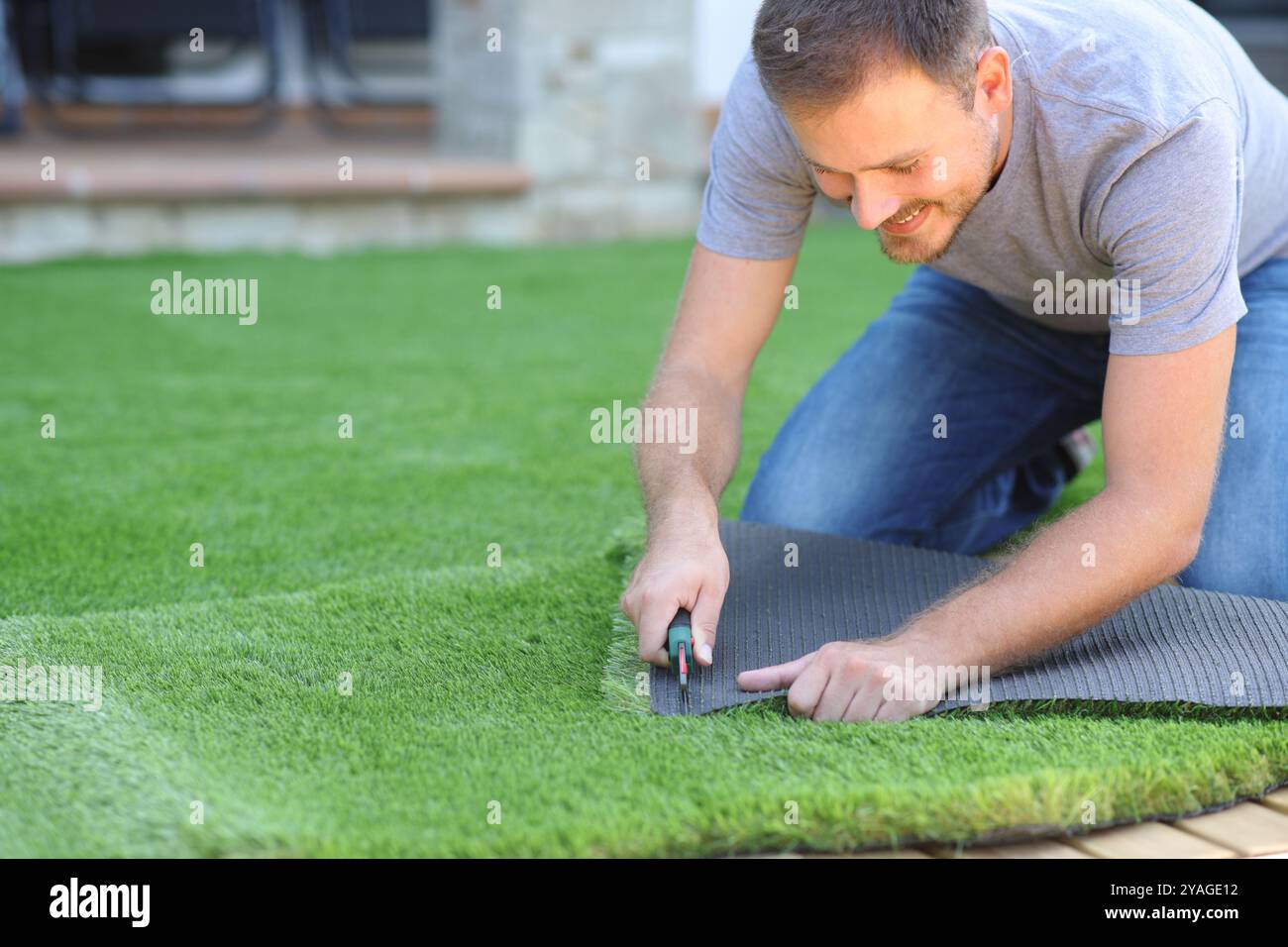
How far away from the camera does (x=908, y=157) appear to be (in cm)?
148

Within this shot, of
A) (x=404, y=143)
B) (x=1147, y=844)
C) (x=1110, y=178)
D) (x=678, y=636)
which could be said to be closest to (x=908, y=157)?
(x=1110, y=178)

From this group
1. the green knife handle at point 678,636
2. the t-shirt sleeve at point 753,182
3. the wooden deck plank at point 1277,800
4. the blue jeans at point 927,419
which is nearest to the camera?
the wooden deck plank at point 1277,800

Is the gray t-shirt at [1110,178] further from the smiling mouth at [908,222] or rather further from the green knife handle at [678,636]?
the green knife handle at [678,636]

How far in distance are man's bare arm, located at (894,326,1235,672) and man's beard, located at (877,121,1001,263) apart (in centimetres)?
25

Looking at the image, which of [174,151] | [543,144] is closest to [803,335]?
[543,144]

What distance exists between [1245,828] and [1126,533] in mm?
311

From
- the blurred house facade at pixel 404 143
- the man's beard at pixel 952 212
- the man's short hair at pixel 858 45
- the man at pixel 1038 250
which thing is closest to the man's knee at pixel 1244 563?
the man at pixel 1038 250

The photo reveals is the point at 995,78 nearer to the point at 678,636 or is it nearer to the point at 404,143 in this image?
the point at 678,636

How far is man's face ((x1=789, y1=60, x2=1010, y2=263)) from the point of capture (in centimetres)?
145

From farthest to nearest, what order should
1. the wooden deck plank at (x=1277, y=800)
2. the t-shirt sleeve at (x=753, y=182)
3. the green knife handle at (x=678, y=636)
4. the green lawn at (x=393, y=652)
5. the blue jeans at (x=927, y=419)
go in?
1. the blue jeans at (x=927, y=419)
2. the t-shirt sleeve at (x=753, y=182)
3. the green knife handle at (x=678, y=636)
4. the wooden deck plank at (x=1277, y=800)
5. the green lawn at (x=393, y=652)

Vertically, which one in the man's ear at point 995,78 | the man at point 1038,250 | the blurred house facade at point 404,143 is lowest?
the blurred house facade at point 404,143

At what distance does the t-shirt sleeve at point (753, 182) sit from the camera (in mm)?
1749
